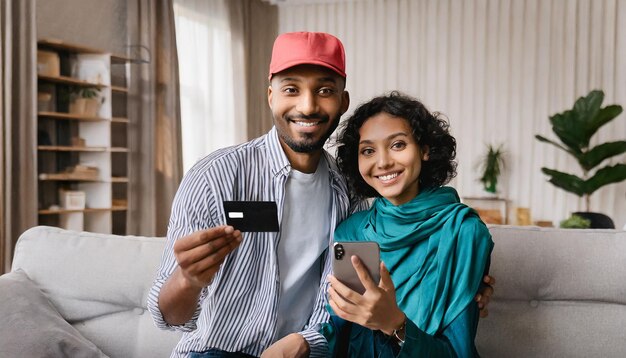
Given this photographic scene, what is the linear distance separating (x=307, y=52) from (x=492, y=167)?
516 centimetres

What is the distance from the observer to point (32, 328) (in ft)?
5.55

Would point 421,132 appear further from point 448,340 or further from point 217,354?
point 217,354

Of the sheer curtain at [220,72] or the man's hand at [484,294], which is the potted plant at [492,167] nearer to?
the sheer curtain at [220,72]

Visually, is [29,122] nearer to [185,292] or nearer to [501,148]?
[185,292]

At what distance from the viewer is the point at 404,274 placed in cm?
144

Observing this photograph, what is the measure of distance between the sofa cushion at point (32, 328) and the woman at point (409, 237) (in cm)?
76

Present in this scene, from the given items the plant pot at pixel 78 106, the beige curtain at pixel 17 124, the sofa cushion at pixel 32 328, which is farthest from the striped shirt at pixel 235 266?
the plant pot at pixel 78 106

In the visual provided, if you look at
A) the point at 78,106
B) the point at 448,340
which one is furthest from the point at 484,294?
the point at 78,106

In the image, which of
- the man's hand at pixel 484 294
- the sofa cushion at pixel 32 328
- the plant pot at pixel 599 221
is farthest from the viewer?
the plant pot at pixel 599 221

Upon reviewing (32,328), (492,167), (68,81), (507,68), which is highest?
(507,68)

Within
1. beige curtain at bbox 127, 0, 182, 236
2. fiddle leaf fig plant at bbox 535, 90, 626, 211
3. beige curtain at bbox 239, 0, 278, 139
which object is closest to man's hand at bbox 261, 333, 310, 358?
beige curtain at bbox 127, 0, 182, 236

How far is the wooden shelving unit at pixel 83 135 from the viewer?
396 cm

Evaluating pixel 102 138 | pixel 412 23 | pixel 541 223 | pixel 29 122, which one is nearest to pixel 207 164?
pixel 29 122

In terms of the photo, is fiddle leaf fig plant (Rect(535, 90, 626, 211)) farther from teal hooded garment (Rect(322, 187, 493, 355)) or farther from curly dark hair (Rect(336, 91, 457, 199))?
teal hooded garment (Rect(322, 187, 493, 355))
